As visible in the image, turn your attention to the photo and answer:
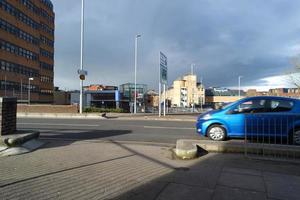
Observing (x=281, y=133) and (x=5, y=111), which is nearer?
(x=5, y=111)

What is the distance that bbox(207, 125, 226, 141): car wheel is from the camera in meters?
11.2

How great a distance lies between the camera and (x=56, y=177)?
609 centimetres

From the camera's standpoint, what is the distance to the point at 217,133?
11.2 meters

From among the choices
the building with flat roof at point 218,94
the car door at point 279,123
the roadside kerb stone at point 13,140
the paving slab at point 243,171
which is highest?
the building with flat roof at point 218,94

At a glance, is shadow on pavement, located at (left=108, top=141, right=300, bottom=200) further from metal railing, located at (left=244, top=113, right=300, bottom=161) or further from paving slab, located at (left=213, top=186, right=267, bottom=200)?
metal railing, located at (left=244, top=113, right=300, bottom=161)

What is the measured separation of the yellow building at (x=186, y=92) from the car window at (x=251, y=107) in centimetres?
9574

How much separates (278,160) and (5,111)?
738cm

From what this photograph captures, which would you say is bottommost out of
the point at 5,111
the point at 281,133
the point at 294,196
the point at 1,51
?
the point at 294,196

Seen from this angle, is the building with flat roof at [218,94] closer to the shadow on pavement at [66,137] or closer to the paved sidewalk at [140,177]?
the shadow on pavement at [66,137]

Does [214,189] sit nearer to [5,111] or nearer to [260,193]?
[260,193]

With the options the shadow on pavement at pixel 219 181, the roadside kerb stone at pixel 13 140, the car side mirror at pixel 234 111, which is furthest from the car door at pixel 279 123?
the roadside kerb stone at pixel 13 140

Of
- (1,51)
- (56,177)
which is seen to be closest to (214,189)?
(56,177)

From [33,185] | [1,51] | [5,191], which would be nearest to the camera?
[5,191]

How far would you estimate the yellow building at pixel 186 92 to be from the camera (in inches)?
4377
